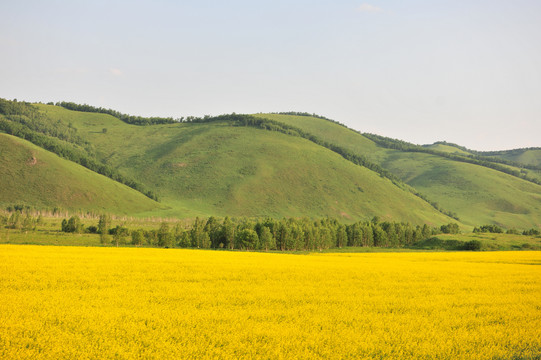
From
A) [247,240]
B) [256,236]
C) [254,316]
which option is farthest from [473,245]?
[254,316]

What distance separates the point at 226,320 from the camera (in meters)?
17.9

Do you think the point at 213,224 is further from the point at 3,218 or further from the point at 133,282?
the point at 133,282

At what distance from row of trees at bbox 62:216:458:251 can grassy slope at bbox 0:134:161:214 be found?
59.1m

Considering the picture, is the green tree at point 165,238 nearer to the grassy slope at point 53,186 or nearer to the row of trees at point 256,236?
the row of trees at point 256,236

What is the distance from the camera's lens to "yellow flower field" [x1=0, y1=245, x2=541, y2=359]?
1459cm

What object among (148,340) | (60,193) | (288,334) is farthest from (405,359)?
(60,193)

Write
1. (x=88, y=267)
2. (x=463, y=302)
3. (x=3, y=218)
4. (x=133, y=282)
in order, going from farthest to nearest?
1. (x=3, y=218)
2. (x=88, y=267)
3. (x=133, y=282)
4. (x=463, y=302)

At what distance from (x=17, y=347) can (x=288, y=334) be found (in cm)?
947

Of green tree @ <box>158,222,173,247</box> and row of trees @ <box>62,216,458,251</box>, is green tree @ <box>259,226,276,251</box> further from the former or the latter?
green tree @ <box>158,222,173,247</box>

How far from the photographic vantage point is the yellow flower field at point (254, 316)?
14.6 metres

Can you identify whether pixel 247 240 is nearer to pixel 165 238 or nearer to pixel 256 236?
pixel 256 236

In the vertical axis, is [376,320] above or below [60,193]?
below

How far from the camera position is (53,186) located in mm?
166375

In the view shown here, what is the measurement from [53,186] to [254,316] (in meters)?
171
